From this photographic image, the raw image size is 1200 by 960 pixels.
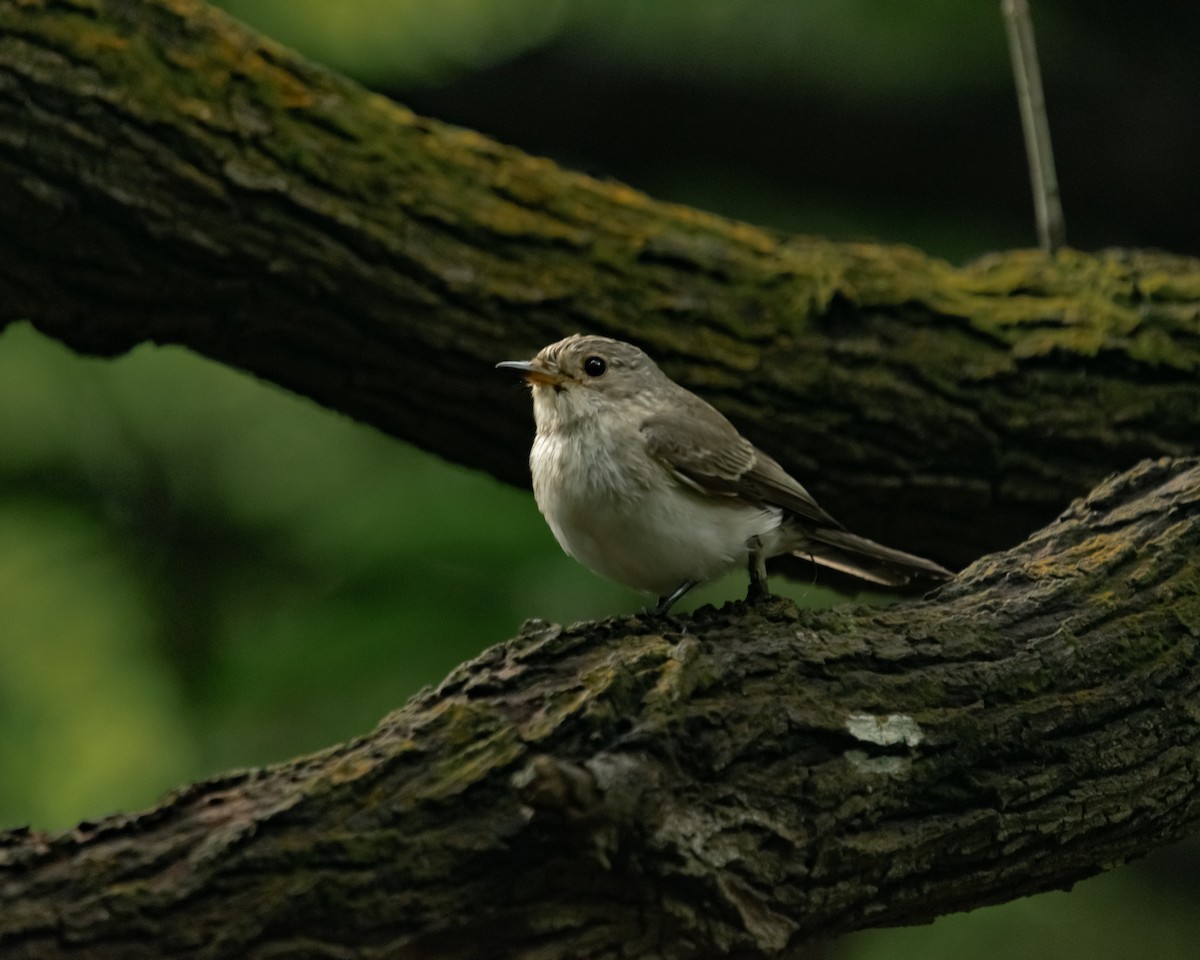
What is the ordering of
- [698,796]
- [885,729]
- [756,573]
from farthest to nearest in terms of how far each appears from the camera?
[756,573]
[885,729]
[698,796]

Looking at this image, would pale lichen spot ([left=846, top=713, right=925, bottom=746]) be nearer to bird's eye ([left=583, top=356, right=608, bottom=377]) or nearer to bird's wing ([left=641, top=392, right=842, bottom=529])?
bird's wing ([left=641, top=392, right=842, bottom=529])

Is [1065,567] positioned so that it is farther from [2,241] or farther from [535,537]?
[2,241]

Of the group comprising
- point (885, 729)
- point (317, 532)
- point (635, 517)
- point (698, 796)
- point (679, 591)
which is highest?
point (317, 532)

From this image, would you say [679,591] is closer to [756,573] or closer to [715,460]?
[715,460]

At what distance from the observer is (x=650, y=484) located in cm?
412

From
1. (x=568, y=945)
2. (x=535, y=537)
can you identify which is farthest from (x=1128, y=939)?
(x=568, y=945)

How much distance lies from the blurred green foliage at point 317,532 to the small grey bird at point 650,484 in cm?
114

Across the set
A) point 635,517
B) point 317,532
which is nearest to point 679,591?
point 635,517

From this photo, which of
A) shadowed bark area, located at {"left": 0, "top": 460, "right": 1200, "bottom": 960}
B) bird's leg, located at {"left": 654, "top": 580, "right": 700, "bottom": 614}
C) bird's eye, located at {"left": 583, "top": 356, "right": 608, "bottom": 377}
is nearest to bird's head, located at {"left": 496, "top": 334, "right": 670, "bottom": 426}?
bird's eye, located at {"left": 583, "top": 356, "right": 608, "bottom": 377}

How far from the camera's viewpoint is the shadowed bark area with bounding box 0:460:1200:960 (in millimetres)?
2545

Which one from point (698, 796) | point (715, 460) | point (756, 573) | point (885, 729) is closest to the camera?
point (698, 796)

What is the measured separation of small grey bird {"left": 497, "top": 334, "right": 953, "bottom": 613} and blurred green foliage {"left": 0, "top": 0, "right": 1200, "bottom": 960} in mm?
1142

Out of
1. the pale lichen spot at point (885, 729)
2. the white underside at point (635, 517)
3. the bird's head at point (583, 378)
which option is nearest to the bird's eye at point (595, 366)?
the bird's head at point (583, 378)

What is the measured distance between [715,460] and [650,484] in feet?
0.74
